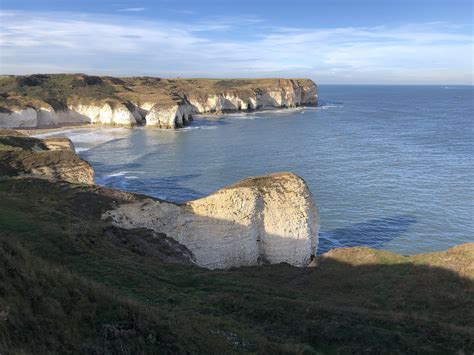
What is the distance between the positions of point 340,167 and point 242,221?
3262 centimetres

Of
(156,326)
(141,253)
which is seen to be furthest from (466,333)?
(141,253)

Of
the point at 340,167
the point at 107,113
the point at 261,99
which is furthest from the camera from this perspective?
the point at 261,99

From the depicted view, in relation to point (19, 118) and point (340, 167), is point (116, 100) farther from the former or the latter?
point (340, 167)

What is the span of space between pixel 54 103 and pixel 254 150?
63039mm

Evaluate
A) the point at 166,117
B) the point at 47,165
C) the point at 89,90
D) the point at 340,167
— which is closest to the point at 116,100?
the point at 89,90

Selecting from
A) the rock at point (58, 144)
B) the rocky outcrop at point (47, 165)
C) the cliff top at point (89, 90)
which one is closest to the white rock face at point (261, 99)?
the cliff top at point (89, 90)

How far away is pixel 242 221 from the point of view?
27.2m

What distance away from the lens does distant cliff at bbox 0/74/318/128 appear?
102m

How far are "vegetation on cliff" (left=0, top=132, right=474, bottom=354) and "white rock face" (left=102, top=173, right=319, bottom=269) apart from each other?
118cm

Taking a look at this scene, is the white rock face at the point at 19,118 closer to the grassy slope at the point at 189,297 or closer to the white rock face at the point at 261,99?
the white rock face at the point at 261,99

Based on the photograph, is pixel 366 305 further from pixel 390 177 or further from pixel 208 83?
pixel 208 83

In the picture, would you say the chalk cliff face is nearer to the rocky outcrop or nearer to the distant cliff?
the rocky outcrop

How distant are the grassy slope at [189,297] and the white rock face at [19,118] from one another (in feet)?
264

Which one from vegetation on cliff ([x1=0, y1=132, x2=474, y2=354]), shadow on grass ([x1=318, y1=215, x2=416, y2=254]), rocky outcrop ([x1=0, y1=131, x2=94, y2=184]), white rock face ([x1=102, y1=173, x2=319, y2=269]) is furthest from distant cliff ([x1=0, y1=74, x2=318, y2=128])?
vegetation on cliff ([x1=0, y1=132, x2=474, y2=354])
